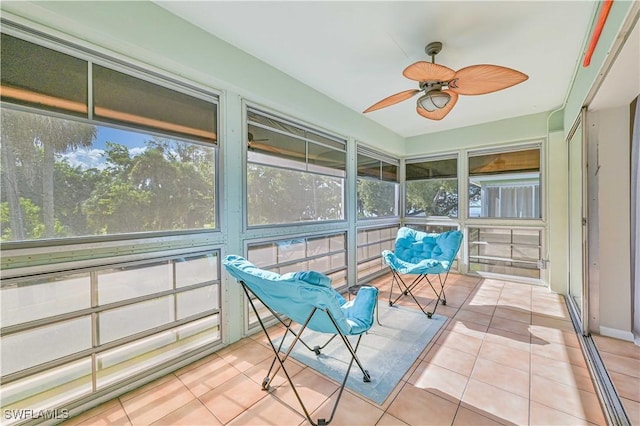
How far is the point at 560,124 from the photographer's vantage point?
12.3 ft

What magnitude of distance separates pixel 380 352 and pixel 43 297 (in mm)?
2417

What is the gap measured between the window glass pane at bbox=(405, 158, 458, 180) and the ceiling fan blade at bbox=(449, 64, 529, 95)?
2786 mm

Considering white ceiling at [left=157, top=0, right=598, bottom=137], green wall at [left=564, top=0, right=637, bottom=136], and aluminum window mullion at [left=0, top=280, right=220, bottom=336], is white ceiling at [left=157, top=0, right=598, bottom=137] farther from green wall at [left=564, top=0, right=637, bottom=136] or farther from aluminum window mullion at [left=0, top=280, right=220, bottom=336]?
aluminum window mullion at [left=0, top=280, right=220, bottom=336]

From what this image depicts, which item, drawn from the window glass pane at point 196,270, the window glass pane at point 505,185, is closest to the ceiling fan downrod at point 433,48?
the window glass pane at point 196,270

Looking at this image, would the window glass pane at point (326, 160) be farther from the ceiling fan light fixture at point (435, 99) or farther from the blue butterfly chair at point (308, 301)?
the blue butterfly chair at point (308, 301)

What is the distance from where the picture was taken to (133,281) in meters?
1.90

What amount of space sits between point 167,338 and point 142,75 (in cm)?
204

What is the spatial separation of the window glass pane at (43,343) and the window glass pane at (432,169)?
17.3ft

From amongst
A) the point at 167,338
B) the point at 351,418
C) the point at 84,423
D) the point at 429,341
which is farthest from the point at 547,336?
the point at 84,423

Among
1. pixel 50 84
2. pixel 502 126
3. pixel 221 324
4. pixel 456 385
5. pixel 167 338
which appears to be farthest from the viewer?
pixel 502 126

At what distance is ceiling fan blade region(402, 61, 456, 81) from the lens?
75.2 inches

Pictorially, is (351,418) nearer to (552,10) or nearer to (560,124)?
(552,10)

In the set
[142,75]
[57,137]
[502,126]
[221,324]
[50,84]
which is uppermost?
[502,126]

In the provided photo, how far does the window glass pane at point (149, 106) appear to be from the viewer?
5.82ft
